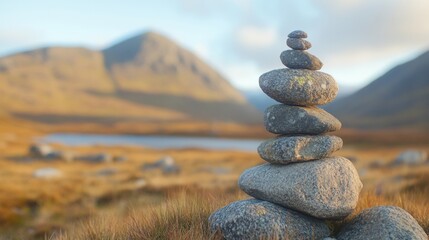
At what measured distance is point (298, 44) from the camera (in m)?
10.0

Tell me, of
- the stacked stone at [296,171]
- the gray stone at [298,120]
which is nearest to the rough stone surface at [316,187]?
the stacked stone at [296,171]

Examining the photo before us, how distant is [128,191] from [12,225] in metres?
7.51

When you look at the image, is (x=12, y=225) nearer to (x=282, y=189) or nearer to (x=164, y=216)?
(x=164, y=216)

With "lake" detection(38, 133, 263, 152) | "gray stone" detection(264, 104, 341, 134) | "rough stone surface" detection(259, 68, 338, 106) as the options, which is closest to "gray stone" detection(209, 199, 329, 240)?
"gray stone" detection(264, 104, 341, 134)

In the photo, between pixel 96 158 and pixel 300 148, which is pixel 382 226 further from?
pixel 96 158

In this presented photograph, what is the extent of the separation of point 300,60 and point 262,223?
3.77 meters

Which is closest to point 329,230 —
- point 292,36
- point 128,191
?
point 292,36

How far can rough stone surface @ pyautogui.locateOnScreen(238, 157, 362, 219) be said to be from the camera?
8.68 meters

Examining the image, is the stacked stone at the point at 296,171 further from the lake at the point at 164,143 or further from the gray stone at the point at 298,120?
the lake at the point at 164,143

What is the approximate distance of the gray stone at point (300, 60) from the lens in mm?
9922

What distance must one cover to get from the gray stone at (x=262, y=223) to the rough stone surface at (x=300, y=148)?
1052 mm

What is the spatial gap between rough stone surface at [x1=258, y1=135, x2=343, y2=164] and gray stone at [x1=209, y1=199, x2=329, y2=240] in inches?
41.4

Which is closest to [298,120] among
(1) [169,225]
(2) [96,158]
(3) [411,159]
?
(1) [169,225]

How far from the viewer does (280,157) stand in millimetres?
9414
